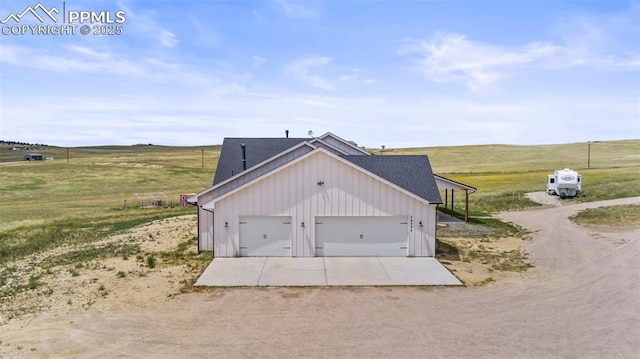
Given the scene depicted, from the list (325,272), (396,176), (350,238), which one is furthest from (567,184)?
(325,272)

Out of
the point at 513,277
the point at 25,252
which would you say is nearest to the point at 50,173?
the point at 25,252

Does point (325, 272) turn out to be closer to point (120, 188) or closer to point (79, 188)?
point (120, 188)

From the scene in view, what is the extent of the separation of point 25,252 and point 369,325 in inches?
760

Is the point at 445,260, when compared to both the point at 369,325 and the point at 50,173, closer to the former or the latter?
the point at 369,325

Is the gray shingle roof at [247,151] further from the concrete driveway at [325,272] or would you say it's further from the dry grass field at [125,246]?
the concrete driveway at [325,272]

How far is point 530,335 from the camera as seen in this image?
12461mm

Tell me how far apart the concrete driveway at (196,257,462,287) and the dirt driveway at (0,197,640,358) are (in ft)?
2.81

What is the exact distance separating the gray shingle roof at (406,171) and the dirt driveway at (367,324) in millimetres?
6077

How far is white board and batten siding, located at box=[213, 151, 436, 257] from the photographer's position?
21.0 metres

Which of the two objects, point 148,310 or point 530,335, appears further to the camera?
point 148,310

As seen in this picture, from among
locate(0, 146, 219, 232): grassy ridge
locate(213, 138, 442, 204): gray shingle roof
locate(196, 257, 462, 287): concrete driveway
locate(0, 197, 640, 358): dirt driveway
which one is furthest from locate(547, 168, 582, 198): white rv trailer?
locate(0, 146, 219, 232): grassy ridge

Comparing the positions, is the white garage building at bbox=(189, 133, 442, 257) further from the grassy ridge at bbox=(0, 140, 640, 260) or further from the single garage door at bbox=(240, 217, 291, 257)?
the grassy ridge at bbox=(0, 140, 640, 260)

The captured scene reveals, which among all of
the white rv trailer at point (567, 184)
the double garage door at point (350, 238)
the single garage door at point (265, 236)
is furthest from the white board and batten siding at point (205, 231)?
the white rv trailer at point (567, 184)

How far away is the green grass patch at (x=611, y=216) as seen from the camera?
29.8m
